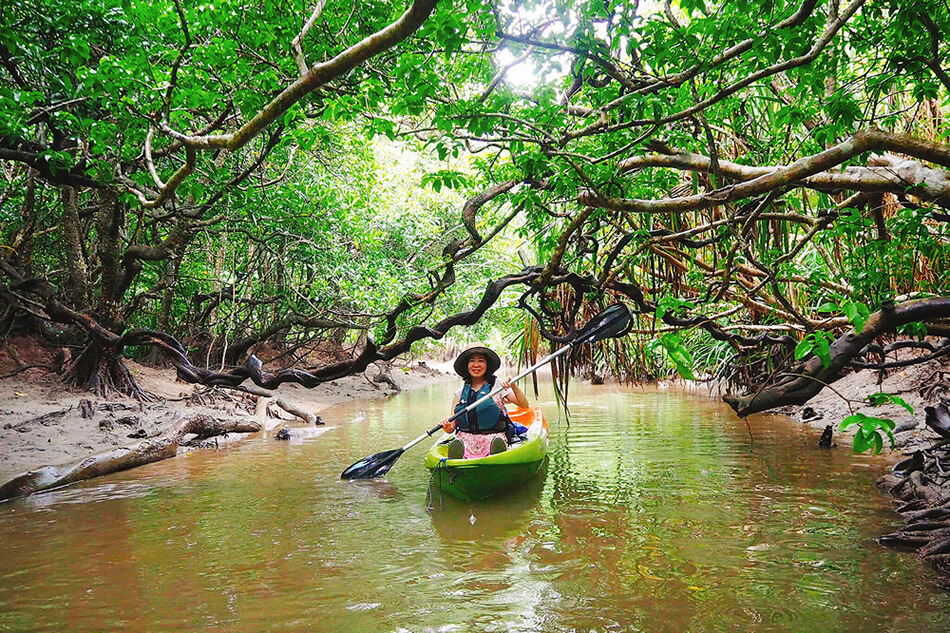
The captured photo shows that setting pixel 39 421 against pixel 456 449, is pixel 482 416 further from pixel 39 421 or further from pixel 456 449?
pixel 39 421

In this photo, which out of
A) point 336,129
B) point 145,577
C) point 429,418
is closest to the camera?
point 145,577

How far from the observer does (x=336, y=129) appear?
985cm

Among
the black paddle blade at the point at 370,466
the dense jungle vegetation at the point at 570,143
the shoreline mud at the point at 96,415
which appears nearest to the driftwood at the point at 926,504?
the dense jungle vegetation at the point at 570,143

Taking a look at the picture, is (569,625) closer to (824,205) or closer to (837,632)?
(837,632)

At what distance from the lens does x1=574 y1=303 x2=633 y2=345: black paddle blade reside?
18.8 feet

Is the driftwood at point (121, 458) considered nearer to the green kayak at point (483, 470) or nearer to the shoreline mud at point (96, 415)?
the shoreline mud at point (96, 415)

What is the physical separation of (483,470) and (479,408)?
37.4 inches

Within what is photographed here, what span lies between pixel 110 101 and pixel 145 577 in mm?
3603

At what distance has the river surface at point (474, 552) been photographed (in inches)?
139

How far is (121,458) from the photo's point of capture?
23.5 ft

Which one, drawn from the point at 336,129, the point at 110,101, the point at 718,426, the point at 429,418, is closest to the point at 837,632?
the point at 110,101

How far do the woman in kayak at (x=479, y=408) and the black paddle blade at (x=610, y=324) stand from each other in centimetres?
108

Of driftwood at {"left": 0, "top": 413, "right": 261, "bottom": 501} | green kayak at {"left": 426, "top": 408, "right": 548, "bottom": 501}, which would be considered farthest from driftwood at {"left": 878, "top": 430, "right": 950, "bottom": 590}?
driftwood at {"left": 0, "top": 413, "right": 261, "bottom": 501}

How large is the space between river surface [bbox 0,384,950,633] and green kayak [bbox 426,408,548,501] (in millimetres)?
163
